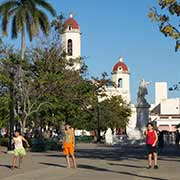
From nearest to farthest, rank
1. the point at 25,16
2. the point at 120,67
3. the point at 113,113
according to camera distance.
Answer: the point at 25,16 < the point at 113,113 < the point at 120,67

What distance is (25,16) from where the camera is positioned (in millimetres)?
50031

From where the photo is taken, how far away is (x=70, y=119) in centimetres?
5356

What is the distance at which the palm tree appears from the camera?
4956cm

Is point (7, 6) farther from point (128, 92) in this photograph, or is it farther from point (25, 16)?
point (128, 92)

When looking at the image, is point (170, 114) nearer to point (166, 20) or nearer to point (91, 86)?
point (91, 86)

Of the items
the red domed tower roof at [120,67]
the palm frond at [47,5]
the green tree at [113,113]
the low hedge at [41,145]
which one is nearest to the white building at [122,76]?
the red domed tower roof at [120,67]

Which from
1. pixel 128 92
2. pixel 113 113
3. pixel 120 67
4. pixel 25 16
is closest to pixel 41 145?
pixel 25 16

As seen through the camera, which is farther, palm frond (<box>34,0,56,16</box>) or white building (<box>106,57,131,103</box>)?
white building (<box>106,57,131,103</box>)

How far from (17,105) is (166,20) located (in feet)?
88.3

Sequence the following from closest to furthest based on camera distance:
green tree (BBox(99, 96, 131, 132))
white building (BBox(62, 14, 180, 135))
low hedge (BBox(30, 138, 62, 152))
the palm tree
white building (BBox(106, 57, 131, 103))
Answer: low hedge (BBox(30, 138, 62, 152))
the palm tree
green tree (BBox(99, 96, 131, 132))
white building (BBox(62, 14, 180, 135))
white building (BBox(106, 57, 131, 103))

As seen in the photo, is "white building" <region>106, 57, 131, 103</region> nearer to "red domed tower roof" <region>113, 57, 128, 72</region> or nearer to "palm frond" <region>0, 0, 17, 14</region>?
"red domed tower roof" <region>113, 57, 128, 72</region>

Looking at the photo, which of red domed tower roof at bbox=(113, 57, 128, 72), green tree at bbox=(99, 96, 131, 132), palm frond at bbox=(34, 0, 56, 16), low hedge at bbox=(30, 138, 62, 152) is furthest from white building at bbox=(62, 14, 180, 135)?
low hedge at bbox=(30, 138, 62, 152)

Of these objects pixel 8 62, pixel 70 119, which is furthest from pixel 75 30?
pixel 8 62

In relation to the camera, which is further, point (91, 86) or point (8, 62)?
point (91, 86)
